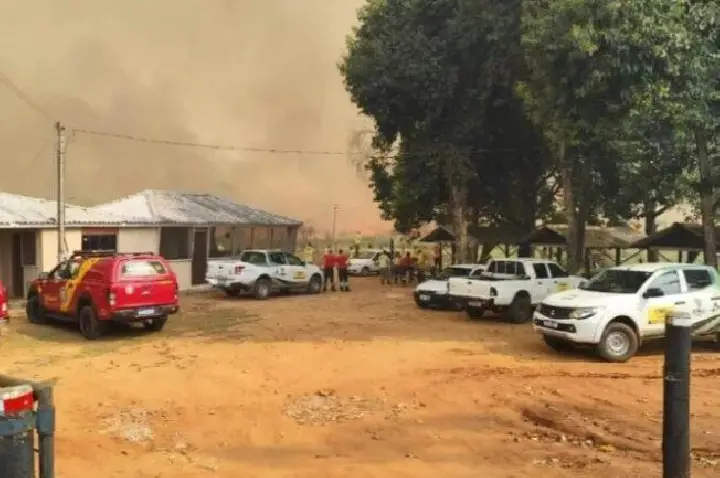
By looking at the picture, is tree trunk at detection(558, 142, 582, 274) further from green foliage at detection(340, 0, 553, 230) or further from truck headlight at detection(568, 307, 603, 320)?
truck headlight at detection(568, 307, 603, 320)

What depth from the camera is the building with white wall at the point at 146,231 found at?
22594mm

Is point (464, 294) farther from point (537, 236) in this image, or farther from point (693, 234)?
point (537, 236)

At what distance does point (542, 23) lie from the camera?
19266mm

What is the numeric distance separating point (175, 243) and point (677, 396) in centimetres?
2406

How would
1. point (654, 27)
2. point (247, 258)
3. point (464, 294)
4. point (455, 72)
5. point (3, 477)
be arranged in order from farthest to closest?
1. point (455, 72)
2. point (247, 258)
3. point (464, 294)
4. point (654, 27)
5. point (3, 477)

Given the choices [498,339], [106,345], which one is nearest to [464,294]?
[498,339]

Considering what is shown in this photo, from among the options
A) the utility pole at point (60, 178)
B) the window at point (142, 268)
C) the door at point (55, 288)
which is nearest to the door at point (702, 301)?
the window at point (142, 268)

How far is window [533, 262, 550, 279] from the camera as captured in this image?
1811 cm

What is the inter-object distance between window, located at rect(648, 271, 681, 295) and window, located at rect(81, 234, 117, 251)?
18.4 metres

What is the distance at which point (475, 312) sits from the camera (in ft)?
58.5

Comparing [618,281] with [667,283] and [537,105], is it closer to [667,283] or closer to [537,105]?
[667,283]

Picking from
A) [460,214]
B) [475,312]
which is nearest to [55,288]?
[475,312]

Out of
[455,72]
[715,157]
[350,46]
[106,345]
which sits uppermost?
[350,46]

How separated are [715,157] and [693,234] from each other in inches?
298
